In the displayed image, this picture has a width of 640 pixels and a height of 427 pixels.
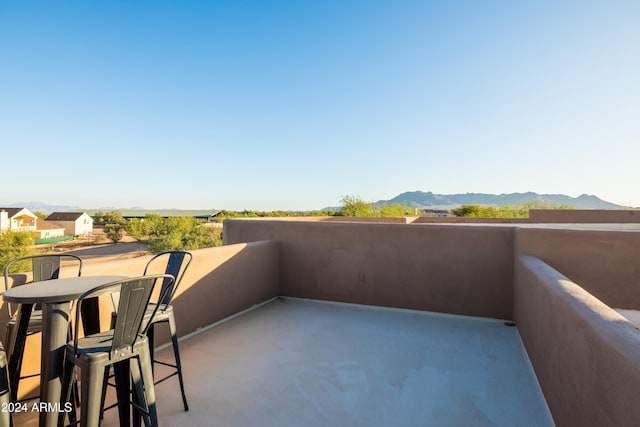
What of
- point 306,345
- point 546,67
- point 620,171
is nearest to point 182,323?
point 306,345

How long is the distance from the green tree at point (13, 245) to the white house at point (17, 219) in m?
9.55

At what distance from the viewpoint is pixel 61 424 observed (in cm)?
165

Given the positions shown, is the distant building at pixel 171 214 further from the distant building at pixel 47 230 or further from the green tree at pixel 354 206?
the green tree at pixel 354 206

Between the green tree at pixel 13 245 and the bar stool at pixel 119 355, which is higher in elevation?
the bar stool at pixel 119 355

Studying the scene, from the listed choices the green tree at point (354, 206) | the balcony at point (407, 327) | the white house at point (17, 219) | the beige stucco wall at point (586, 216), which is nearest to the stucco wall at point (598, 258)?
the balcony at point (407, 327)

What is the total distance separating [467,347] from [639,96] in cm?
2319

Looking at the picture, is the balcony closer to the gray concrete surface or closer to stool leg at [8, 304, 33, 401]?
the gray concrete surface

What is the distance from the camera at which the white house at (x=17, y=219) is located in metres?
46.4

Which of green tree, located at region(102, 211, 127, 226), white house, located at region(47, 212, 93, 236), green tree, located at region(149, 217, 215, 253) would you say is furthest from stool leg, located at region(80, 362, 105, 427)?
white house, located at region(47, 212, 93, 236)

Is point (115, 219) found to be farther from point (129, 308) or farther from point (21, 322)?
point (129, 308)

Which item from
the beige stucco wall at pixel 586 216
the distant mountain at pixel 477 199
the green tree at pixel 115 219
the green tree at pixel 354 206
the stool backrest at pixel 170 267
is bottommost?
the green tree at pixel 115 219

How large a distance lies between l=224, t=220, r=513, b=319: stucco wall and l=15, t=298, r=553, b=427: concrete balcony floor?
339 mm

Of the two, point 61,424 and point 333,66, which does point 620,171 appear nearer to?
point 333,66

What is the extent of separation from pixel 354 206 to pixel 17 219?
5765 centimetres
